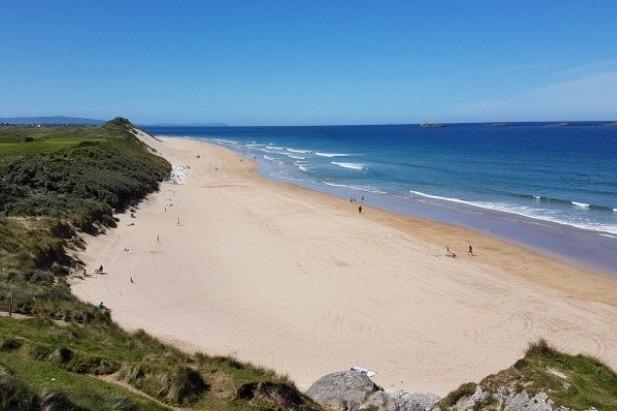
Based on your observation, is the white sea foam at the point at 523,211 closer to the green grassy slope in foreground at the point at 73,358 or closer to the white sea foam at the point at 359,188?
the white sea foam at the point at 359,188

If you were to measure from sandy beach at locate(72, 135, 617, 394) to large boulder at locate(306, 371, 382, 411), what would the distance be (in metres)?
1.88

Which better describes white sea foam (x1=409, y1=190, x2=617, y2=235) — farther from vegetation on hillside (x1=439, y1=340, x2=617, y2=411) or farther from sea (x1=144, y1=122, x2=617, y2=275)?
vegetation on hillside (x1=439, y1=340, x2=617, y2=411)

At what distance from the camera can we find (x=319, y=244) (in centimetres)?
2789

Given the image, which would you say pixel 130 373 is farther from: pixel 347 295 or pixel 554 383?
pixel 347 295

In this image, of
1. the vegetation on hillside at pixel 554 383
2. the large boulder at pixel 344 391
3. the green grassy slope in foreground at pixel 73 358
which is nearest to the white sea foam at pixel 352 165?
the green grassy slope in foreground at pixel 73 358

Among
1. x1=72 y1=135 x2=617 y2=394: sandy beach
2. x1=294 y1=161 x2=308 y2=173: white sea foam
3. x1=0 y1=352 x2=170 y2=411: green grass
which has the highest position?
x1=0 y1=352 x2=170 y2=411: green grass

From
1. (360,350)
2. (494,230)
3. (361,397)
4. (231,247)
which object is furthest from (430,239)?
(361,397)

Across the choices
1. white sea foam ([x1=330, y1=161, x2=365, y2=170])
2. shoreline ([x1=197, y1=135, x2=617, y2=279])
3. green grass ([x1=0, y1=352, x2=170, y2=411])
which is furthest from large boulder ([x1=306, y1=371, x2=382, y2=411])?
white sea foam ([x1=330, y1=161, x2=365, y2=170])

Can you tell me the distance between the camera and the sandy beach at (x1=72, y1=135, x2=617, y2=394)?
15.0 metres

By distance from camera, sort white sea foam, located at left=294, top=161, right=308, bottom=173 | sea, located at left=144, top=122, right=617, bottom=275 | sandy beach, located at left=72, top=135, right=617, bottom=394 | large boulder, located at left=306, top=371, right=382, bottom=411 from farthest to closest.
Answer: white sea foam, located at left=294, top=161, right=308, bottom=173 → sea, located at left=144, top=122, right=617, bottom=275 → sandy beach, located at left=72, top=135, right=617, bottom=394 → large boulder, located at left=306, top=371, right=382, bottom=411

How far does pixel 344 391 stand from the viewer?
10.5 metres

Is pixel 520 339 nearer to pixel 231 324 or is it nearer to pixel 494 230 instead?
pixel 231 324

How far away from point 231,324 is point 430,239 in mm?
16412

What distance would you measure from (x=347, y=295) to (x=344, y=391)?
9456 mm
